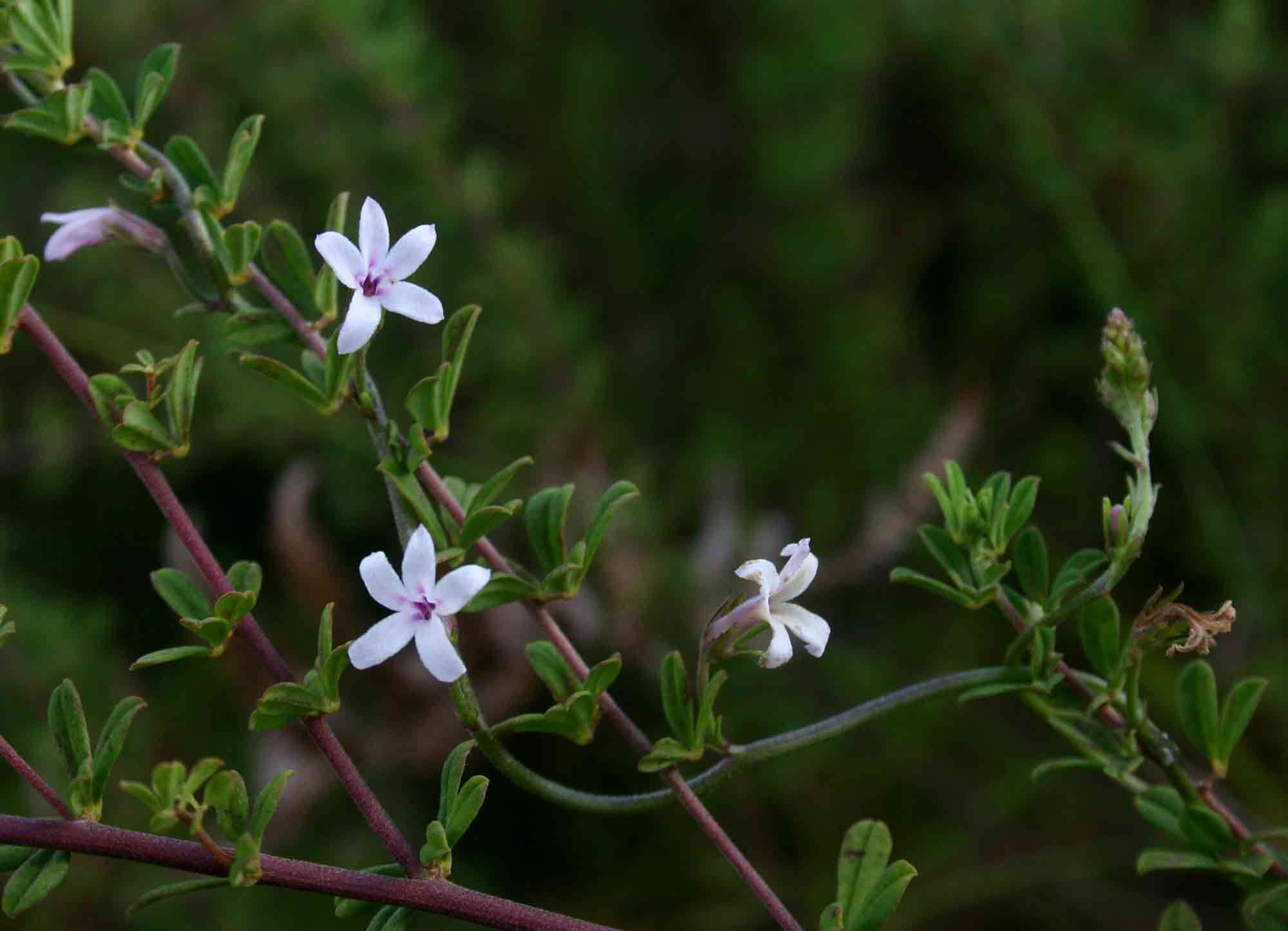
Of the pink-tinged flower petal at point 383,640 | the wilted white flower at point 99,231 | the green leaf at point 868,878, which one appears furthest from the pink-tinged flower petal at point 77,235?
the green leaf at point 868,878

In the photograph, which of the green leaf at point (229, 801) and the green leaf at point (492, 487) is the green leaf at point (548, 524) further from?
the green leaf at point (229, 801)

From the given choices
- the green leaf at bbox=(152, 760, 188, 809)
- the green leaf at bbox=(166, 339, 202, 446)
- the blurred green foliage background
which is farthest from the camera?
the blurred green foliage background

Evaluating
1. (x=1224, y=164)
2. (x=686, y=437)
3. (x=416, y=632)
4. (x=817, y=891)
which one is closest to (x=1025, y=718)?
(x=817, y=891)

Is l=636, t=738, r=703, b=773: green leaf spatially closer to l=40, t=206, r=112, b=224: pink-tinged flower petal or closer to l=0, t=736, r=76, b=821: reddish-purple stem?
l=0, t=736, r=76, b=821: reddish-purple stem

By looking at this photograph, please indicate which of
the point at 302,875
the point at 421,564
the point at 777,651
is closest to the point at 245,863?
the point at 302,875

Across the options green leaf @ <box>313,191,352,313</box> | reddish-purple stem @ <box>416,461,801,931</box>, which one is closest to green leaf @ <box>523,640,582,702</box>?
reddish-purple stem @ <box>416,461,801,931</box>
